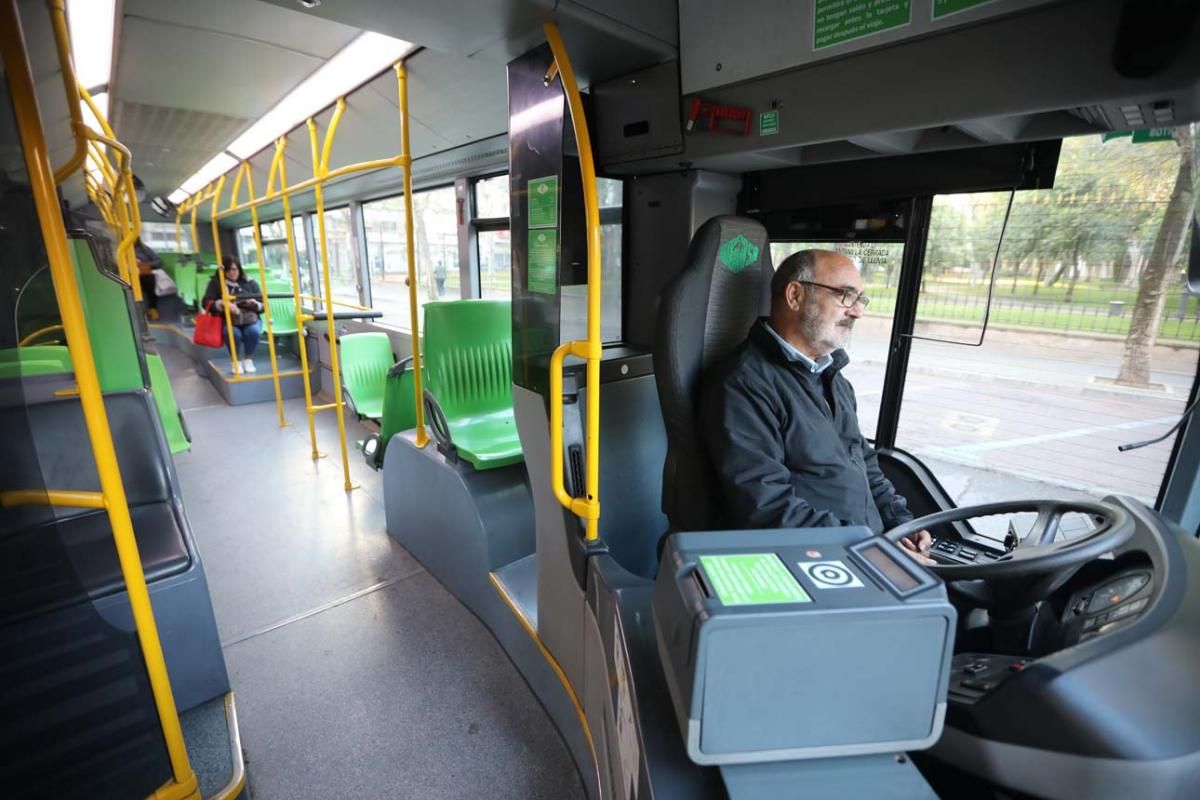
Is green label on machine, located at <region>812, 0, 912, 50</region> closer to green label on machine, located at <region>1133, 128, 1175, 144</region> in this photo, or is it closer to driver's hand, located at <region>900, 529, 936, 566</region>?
green label on machine, located at <region>1133, 128, 1175, 144</region>

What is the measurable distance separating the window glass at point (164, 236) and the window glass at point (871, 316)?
603 inches

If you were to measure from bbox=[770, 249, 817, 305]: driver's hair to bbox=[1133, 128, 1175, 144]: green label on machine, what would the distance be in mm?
786

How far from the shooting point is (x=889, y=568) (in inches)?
38.1

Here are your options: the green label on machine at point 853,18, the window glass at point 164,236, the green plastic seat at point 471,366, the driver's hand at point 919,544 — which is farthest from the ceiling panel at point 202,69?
the window glass at point 164,236

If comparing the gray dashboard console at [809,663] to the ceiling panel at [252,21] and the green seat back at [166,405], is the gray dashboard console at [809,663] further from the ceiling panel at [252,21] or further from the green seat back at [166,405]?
the green seat back at [166,405]

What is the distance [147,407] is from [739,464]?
2.58 m

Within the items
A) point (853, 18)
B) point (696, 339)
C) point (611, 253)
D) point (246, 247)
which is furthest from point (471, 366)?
point (246, 247)

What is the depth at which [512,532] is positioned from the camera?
8.73ft

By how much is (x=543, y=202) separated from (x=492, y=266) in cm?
342

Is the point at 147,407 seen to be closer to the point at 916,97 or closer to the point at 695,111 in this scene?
the point at 695,111

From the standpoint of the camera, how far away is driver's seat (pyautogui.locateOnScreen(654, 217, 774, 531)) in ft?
5.67

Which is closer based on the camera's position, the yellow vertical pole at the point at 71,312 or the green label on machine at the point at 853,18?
the yellow vertical pole at the point at 71,312

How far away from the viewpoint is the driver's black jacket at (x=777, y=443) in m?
1.63

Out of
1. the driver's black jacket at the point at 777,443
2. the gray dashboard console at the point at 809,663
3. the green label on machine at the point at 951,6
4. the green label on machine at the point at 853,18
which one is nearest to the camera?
the gray dashboard console at the point at 809,663
